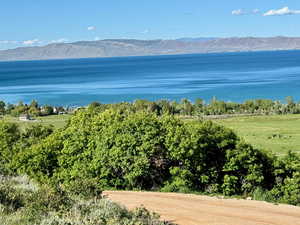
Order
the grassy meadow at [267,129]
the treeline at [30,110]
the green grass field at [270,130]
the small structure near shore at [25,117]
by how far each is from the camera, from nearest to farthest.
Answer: the green grass field at [270,130]
the grassy meadow at [267,129]
the small structure near shore at [25,117]
the treeline at [30,110]

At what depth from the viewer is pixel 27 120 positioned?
276 feet

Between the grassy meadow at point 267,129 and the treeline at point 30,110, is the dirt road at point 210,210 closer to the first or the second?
the grassy meadow at point 267,129

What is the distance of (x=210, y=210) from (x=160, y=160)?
26.5 feet

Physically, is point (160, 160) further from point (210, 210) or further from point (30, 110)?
point (30, 110)

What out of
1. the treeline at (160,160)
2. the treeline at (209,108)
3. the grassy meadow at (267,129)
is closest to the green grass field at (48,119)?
the grassy meadow at (267,129)

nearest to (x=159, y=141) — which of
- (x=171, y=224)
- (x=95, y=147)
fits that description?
(x=95, y=147)

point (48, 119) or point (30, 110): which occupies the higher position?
point (30, 110)

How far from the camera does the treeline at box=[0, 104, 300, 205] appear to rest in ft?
68.9

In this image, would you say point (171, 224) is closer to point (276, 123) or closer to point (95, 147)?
point (95, 147)

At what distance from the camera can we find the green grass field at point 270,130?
5497cm

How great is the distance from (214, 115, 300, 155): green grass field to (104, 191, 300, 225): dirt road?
3420 cm

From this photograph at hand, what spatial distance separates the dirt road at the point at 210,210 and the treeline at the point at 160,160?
3.84 meters

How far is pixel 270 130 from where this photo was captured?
2689 inches

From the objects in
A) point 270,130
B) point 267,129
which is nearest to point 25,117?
point 267,129
